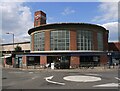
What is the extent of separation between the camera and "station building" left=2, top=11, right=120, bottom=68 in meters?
53.2

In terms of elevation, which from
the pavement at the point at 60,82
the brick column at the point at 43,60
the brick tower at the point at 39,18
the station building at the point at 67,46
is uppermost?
the brick tower at the point at 39,18

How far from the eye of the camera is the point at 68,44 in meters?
55.2

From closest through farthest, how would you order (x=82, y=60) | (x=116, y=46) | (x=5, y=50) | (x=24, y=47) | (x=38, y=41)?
(x=82, y=60) → (x=38, y=41) → (x=116, y=46) → (x=24, y=47) → (x=5, y=50)

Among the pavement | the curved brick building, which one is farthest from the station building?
the pavement

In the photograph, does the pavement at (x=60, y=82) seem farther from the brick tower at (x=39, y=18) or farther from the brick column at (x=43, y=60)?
the brick tower at (x=39, y=18)

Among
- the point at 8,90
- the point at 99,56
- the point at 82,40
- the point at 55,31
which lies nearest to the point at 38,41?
the point at 55,31

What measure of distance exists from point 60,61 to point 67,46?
29.4 ft

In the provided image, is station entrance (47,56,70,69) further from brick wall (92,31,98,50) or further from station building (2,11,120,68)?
brick wall (92,31,98,50)

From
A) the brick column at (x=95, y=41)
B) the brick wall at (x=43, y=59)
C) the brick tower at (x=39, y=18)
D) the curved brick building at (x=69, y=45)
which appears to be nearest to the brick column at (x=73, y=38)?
the curved brick building at (x=69, y=45)

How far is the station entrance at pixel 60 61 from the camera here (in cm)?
4428

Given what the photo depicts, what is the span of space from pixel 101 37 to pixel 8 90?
49.5 m

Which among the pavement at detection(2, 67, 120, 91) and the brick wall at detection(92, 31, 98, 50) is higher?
the brick wall at detection(92, 31, 98, 50)

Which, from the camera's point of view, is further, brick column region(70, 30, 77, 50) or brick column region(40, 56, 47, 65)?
brick column region(70, 30, 77, 50)

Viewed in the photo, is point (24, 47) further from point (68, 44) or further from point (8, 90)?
point (8, 90)
